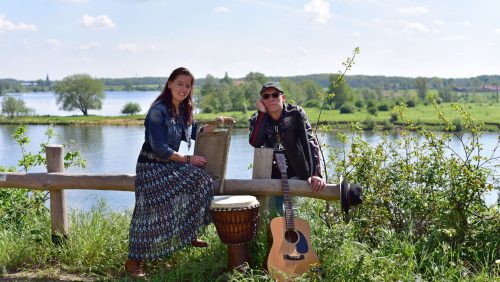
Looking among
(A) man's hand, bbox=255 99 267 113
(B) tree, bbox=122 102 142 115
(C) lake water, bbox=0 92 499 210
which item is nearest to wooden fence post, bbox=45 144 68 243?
(A) man's hand, bbox=255 99 267 113

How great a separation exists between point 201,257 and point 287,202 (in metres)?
0.88

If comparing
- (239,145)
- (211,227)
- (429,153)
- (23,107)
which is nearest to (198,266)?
(211,227)

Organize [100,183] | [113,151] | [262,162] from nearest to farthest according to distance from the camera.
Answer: [262,162] < [100,183] < [113,151]

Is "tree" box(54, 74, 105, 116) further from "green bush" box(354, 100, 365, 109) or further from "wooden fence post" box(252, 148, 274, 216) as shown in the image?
"wooden fence post" box(252, 148, 274, 216)

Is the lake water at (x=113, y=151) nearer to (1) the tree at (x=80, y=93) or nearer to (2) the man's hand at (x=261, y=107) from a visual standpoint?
(2) the man's hand at (x=261, y=107)

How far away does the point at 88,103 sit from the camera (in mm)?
70500

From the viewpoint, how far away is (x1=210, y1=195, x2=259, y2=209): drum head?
4.32 m

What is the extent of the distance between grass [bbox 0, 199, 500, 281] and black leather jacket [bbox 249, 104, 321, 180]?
1.70 ft

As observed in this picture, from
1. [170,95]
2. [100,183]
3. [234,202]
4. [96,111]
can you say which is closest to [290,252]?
[234,202]

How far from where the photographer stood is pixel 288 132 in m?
4.73

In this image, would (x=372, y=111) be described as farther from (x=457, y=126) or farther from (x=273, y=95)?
(x=273, y=95)

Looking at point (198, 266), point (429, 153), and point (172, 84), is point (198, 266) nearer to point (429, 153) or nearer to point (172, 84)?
point (172, 84)

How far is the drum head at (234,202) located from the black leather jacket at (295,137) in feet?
1.75

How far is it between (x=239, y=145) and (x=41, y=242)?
77.8 feet
